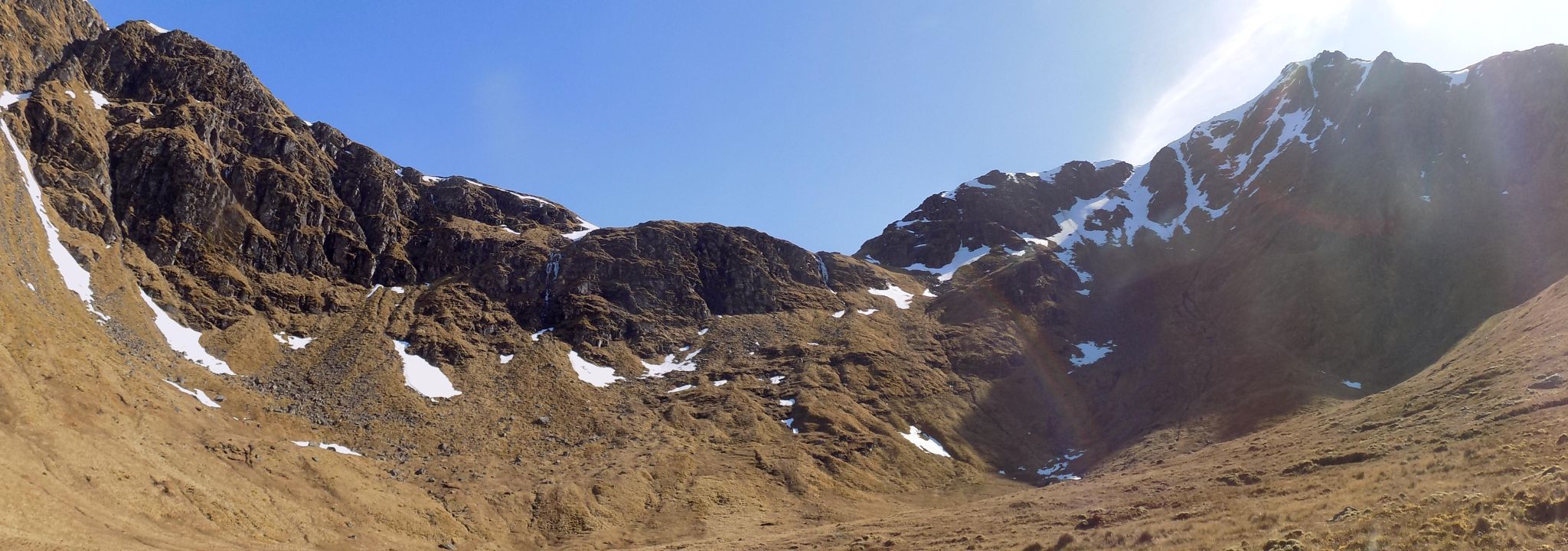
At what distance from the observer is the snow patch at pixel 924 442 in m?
70.2

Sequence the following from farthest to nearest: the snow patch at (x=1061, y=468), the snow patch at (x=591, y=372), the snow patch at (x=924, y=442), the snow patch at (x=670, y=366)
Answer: the snow patch at (x=670, y=366) < the snow patch at (x=591, y=372) < the snow patch at (x=924, y=442) < the snow patch at (x=1061, y=468)

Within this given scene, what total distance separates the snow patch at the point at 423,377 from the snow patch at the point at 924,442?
1700 inches

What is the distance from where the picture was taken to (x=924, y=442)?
7175 centimetres

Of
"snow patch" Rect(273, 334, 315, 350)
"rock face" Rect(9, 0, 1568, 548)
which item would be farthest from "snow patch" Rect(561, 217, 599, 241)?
"snow patch" Rect(273, 334, 315, 350)

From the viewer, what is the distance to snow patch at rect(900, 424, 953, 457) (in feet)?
230

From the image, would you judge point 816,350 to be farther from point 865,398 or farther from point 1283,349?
point 1283,349

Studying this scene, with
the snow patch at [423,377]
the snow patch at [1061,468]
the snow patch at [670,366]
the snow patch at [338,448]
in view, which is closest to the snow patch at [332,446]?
the snow patch at [338,448]

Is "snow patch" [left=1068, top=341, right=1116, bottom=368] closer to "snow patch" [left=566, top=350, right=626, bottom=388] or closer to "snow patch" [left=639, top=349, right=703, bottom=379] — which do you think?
"snow patch" [left=639, top=349, right=703, bottom=379]

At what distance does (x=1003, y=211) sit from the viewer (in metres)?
148

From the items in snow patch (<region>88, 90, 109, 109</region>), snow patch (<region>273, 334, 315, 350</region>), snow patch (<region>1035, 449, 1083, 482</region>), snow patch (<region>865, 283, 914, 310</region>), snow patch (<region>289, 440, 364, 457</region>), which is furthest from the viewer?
snow patch (<region>865, 283, 914, 310</region>)

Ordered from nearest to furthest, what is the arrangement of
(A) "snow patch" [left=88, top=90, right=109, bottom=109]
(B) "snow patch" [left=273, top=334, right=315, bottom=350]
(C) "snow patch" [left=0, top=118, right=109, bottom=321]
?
1. (C) "snow patch" [left=0, top=118, right=109, bottom=321]
2. (B) "snow patch" [left=273, top=334, right=315, bottom=350]
3. (A) "snow patch" [left=88, top=90, right=109, bottom=109]

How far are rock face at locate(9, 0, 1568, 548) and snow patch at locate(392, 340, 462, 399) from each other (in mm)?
639

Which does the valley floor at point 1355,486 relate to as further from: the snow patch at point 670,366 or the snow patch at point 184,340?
the snow patch at point 184,340

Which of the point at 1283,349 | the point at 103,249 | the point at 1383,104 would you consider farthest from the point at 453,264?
the point at 1383,104
